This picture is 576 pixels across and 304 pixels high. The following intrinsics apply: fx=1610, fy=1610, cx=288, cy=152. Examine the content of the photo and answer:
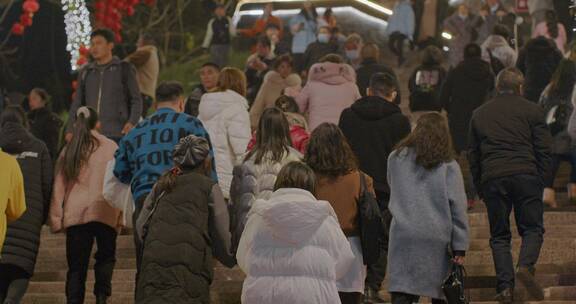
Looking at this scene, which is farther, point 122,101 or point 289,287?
point 122,101

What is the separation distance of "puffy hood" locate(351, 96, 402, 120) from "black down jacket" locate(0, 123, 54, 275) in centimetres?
254

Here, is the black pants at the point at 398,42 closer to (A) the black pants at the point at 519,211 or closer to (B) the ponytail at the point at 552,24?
(B) the ponytail at the point at 552,24

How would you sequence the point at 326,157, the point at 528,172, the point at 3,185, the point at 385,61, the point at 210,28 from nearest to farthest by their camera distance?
the point at 3,185, the point at 326,157, the point at 528,172, the point at 210,28, the point at 385,61

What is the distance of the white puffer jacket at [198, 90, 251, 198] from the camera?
13.8 m

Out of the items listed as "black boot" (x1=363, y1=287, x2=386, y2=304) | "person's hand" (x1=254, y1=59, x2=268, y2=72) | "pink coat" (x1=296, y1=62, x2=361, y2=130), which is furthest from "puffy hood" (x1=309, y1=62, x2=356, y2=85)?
"person's hand" (x1=254, y1=59, x2=268, y2=72)

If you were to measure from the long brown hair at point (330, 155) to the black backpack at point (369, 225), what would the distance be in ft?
0.72

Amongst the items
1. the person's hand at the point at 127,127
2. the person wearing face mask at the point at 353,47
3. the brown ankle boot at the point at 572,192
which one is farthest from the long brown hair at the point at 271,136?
the person wearing face mask at the point at 353,47

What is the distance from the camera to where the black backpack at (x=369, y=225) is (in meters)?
Result: 10.9

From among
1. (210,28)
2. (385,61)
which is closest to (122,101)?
(210,28)

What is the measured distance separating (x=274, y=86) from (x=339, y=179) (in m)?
6.58

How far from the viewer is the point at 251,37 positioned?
97.0ft

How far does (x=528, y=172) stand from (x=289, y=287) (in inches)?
135

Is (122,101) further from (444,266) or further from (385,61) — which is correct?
(385,61)

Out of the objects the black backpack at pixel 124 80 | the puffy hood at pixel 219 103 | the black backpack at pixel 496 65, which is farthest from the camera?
the black backpack at pixel 496 65
